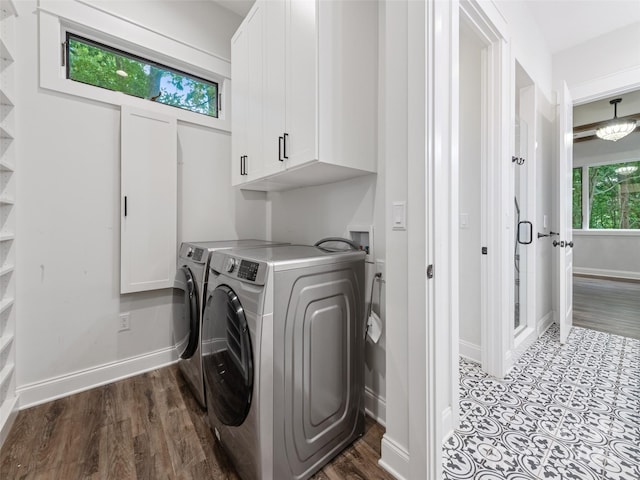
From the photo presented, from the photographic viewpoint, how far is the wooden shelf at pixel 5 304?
56.5 inches

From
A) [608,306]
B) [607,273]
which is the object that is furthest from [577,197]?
[608,306]

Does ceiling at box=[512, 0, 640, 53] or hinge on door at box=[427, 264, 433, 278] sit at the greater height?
ceiling at box=[512, 0, 640, 53]

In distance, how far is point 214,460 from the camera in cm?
126

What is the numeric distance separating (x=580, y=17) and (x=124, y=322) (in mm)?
4517

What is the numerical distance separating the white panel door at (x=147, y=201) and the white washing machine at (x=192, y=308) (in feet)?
0.85

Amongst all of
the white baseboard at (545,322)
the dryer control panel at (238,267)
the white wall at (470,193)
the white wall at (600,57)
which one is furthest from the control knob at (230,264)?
the white wall at (600,57)

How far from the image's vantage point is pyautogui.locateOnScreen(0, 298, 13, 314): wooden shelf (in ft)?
4.71

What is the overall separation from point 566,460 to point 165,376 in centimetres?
236

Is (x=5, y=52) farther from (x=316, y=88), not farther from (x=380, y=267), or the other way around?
(x=380, y=267)

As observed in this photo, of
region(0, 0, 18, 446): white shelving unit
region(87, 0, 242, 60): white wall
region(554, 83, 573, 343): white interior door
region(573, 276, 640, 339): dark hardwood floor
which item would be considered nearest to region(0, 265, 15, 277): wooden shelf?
region(0, 0, 18, 446): white shelving unit

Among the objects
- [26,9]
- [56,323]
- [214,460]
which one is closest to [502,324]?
[214,460]

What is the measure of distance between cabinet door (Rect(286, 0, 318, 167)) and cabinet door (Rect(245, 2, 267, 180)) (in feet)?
1.14

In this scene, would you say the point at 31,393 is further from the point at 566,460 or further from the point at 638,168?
the point at 638,168

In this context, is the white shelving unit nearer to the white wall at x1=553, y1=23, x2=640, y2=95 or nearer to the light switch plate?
the light switch plate
